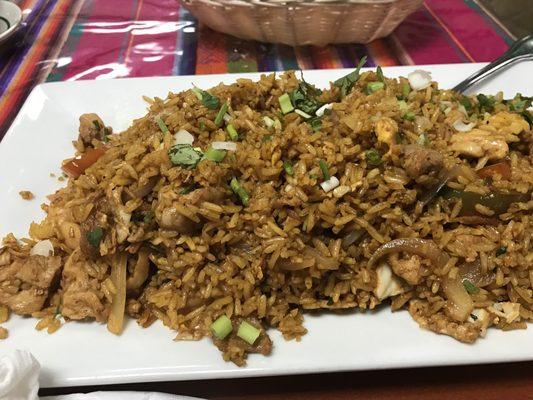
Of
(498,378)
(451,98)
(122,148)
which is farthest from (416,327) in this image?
(122,148)

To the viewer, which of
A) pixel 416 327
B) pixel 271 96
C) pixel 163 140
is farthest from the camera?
pixel 271 96

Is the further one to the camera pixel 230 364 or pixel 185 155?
pixel 185 155

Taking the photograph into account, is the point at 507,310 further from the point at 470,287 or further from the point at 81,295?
the point at 81,295

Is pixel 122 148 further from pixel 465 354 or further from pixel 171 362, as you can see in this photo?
pixel 465 354

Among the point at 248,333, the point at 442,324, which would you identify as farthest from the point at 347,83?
the point at 248,333

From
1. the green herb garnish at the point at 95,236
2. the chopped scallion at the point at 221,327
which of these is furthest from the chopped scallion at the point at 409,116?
the green herb garnish at the point at 95,236

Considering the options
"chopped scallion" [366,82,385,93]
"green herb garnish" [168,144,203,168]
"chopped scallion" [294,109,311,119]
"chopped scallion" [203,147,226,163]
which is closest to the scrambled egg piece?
"chopped scallion" [366,82,385,93]

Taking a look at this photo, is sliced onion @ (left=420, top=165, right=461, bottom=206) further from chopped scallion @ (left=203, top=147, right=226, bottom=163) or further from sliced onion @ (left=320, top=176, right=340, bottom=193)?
chopped scallion @ (left=203, top=147, right=226, bottom=163)
